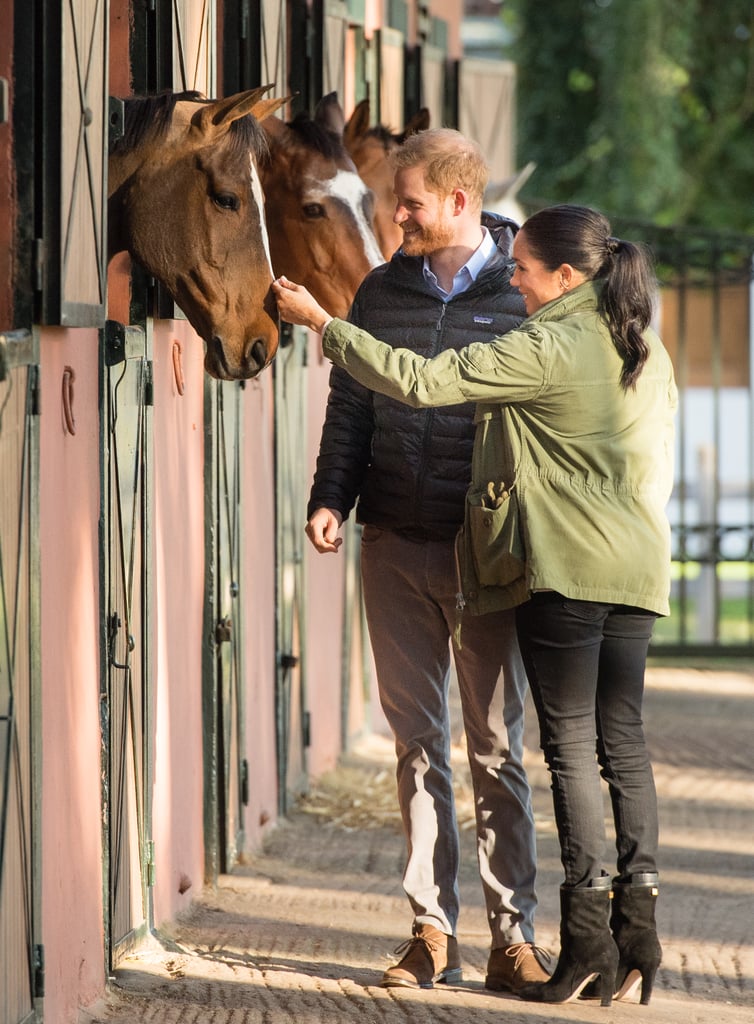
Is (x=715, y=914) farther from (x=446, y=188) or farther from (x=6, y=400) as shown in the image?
(x=6, y=400)

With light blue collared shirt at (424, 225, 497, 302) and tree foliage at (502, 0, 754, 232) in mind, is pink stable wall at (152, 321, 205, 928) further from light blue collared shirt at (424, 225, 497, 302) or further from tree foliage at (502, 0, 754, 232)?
tree foliage at (502, 0, 754, 232)

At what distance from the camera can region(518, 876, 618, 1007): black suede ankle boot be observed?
3.81 m

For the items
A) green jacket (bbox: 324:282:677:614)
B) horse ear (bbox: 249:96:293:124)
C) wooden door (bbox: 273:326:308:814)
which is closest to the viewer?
green jacket (bbox: 324:282:677:614)

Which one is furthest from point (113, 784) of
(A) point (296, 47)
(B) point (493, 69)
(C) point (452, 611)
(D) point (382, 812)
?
(B) point (493, 69)

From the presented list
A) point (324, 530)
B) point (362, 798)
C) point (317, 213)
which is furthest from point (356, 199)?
A: point (362, 798)

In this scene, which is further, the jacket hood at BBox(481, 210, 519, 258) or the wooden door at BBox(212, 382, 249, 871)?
the wooden door at BBox(212, 382, 249, 871)

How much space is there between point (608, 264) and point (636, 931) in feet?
4.86

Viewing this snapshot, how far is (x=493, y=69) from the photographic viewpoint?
37.1 ft

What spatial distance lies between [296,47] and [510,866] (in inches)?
155

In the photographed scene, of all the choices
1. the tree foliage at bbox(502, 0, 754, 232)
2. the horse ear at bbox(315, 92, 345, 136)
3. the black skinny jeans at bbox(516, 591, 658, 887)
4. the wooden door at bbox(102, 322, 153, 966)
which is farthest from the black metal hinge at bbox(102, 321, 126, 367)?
the tree foliage at bbox(502, 0, 754, 232)

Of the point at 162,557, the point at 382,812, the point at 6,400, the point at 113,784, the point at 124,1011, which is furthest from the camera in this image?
the point at 382,812

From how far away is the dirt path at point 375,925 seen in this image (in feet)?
12.9

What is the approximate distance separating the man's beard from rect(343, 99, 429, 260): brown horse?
2709mm

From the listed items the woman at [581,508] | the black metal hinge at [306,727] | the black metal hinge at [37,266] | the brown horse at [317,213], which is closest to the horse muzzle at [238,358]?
the woman at [581,508]
